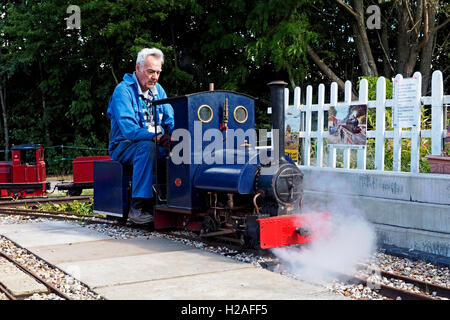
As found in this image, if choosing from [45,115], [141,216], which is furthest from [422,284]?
[45,115]

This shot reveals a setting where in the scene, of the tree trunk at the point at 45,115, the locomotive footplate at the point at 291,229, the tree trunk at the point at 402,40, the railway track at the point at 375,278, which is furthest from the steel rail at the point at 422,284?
the tree trunk at the point at 45,115

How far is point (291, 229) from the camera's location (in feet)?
16.4

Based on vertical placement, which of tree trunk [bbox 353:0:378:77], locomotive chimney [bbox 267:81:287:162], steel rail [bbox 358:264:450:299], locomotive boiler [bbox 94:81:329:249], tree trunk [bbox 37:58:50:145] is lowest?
steel rail [bbox 358:264:450:299]

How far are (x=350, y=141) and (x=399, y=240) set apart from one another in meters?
1.58

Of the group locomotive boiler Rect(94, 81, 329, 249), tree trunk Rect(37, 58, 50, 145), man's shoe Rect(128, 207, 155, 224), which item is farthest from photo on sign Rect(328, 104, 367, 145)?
tree trunk Rect(37, 58, 50, 145)

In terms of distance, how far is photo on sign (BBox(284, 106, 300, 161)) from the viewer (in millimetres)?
7566

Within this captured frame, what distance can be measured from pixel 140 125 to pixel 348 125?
2.88 metres

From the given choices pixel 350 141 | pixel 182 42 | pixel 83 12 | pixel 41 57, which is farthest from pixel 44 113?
pixel 350 141

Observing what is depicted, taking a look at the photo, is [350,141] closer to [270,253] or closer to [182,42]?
[270,253]

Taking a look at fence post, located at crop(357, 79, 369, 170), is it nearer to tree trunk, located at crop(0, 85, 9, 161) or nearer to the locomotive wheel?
the locomotive wheel

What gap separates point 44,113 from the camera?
20031 millimetres

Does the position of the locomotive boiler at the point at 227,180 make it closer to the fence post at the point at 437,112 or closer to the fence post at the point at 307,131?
the fence post at the point at 307,131

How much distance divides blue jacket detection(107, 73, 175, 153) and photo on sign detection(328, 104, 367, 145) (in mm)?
2308

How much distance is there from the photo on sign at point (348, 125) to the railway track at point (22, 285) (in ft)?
13.8
